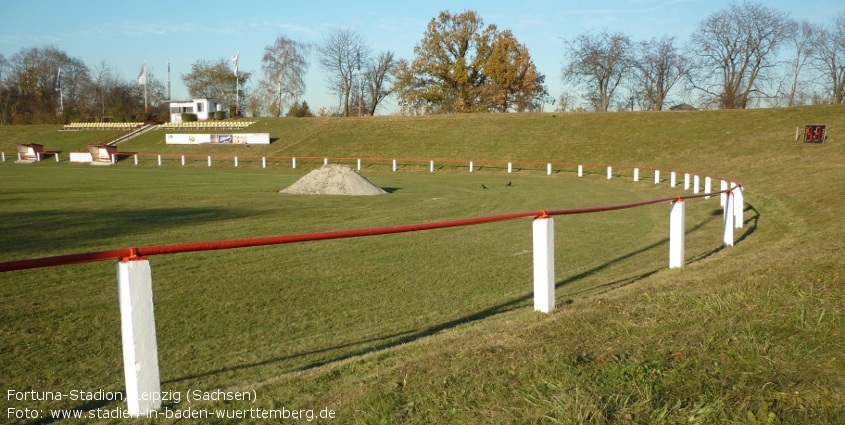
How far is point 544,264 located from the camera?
7059mm

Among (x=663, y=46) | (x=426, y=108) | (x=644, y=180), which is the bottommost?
(x=644, y=180)

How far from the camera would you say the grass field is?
4.04m

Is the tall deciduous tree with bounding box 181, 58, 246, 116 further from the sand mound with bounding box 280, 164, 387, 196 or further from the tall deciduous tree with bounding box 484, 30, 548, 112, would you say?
the sand mound with bounding box 280, 164, 387, 196

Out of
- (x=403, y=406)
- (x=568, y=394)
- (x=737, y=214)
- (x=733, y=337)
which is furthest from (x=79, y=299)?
(x=737, y=214)

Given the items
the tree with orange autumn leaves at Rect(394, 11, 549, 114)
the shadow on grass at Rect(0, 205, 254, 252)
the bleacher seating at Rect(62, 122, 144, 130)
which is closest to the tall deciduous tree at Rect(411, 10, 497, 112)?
the tree with orange autumn leaves at Rect(394, 11, 549, 114)

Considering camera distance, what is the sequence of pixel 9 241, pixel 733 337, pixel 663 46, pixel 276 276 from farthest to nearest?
pixel 663 46 < pixel 9 241 < pixel 276 276 < pixel 733 337

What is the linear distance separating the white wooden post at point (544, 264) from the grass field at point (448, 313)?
256 mm

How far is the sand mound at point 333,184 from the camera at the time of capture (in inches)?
994

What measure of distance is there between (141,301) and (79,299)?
16.6 feet

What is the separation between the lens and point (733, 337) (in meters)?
4.89

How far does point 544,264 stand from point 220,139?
5825 centimetres

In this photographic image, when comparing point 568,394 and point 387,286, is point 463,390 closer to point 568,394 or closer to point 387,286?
point 568,394

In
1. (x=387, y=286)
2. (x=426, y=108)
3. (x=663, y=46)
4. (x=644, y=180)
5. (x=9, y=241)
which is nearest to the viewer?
(x=387, y=286)

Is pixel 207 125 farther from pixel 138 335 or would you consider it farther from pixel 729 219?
pixel 138 335
